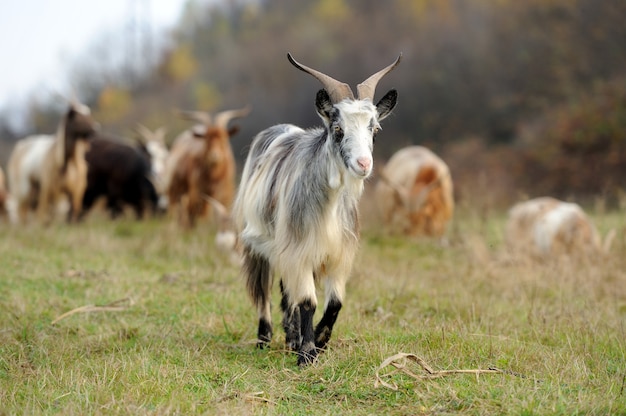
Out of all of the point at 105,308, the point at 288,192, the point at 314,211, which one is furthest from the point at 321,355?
the point at 105,308

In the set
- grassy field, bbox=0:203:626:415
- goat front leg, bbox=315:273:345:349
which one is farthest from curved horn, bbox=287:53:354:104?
grassy field, bbox=0:203:626:415

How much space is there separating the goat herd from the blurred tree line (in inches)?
74.6

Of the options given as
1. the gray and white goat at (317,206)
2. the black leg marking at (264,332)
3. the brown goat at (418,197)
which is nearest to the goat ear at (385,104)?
the gray and white goat at (317,206)

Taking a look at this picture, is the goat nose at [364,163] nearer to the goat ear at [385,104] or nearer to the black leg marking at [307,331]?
the goat ear at [385,104]

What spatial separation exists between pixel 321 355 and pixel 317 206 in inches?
45.5

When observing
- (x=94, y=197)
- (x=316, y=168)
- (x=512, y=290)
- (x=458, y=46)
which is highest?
(x=458, y=46)

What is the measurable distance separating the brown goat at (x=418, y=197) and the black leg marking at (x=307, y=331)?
8.74 m

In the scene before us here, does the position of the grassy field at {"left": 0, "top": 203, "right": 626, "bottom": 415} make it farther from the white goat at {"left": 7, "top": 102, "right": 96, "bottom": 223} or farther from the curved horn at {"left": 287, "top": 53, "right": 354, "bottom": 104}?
the white goat at {"left": 7, "top": 102, "right": 96, "bottom": 223}

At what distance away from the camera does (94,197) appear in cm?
1978

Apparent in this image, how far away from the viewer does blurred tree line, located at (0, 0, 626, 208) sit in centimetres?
2530

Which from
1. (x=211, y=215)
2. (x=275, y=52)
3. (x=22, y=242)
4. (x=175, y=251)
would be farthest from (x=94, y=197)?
(x=275, y=52)

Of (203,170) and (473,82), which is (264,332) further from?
(473,82)

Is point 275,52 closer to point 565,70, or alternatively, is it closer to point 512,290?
point 565,70

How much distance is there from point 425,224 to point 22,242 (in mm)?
7325
